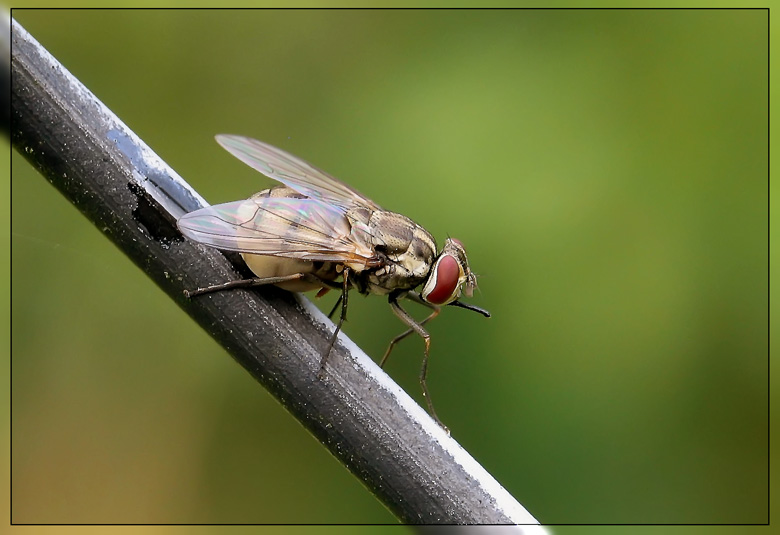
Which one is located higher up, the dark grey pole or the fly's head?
the dark grey pole

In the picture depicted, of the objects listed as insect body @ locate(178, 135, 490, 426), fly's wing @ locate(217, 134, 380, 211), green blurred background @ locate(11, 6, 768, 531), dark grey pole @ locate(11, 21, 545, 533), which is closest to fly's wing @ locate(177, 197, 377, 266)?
insect body @ locate(178, 135, 490, 426)

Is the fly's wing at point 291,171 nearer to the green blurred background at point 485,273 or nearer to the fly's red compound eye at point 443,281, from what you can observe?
the fly's red compound eye at point 443,281

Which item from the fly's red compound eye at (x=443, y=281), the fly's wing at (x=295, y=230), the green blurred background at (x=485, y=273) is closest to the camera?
the fly's wing at (x=295, y=230)

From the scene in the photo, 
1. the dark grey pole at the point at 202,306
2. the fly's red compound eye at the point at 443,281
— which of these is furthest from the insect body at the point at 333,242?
the dark grey pole at the point at 202,306

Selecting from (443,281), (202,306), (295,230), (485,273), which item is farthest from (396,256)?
(202,306)

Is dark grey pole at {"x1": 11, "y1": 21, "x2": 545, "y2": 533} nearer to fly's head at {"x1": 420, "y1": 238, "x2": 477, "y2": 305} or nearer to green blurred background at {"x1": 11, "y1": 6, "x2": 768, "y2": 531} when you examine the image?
fly's head at {"x1": 420, "y1": 238, "x2": 477, "y2": 305}

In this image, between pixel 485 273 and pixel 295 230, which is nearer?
pixel 295 230

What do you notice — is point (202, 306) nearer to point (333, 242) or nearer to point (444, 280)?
point (333, 242)
